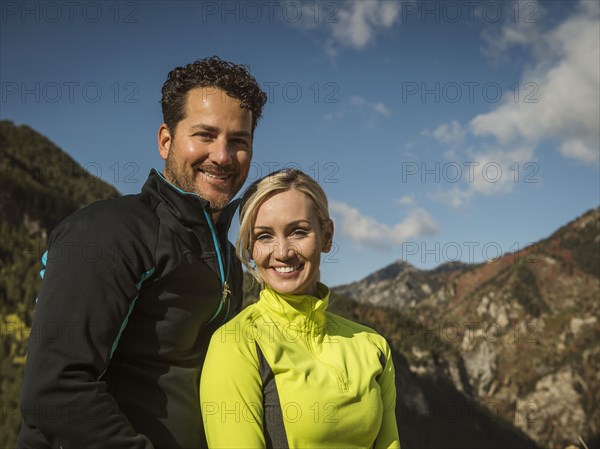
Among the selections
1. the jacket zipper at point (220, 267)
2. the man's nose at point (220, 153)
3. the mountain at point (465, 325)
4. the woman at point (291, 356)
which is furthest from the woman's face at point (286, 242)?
the mountain at point (465, 325)

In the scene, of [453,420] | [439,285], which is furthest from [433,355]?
[439,285]

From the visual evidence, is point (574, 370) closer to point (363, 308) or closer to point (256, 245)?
point (363, 308)

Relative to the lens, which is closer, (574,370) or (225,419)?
(225,419)

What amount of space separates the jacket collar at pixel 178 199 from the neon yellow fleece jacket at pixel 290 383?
0.61m

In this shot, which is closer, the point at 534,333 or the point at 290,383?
the point at 290,383

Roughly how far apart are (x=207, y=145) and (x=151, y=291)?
96cm

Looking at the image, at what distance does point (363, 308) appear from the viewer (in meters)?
52.4

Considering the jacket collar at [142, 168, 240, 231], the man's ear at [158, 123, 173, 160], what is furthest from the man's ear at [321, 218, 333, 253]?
the man's ear at [158, 123, 173, 160]

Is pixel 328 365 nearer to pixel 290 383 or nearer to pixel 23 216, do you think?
pixel 290 383

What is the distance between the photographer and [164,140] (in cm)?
320

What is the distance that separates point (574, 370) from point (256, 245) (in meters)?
127

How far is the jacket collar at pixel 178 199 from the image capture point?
2.80m

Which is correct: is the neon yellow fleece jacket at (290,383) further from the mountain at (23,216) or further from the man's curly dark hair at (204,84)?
the mountain at (23,216)

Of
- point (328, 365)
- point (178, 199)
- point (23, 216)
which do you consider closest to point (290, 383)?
point (328, 365)
